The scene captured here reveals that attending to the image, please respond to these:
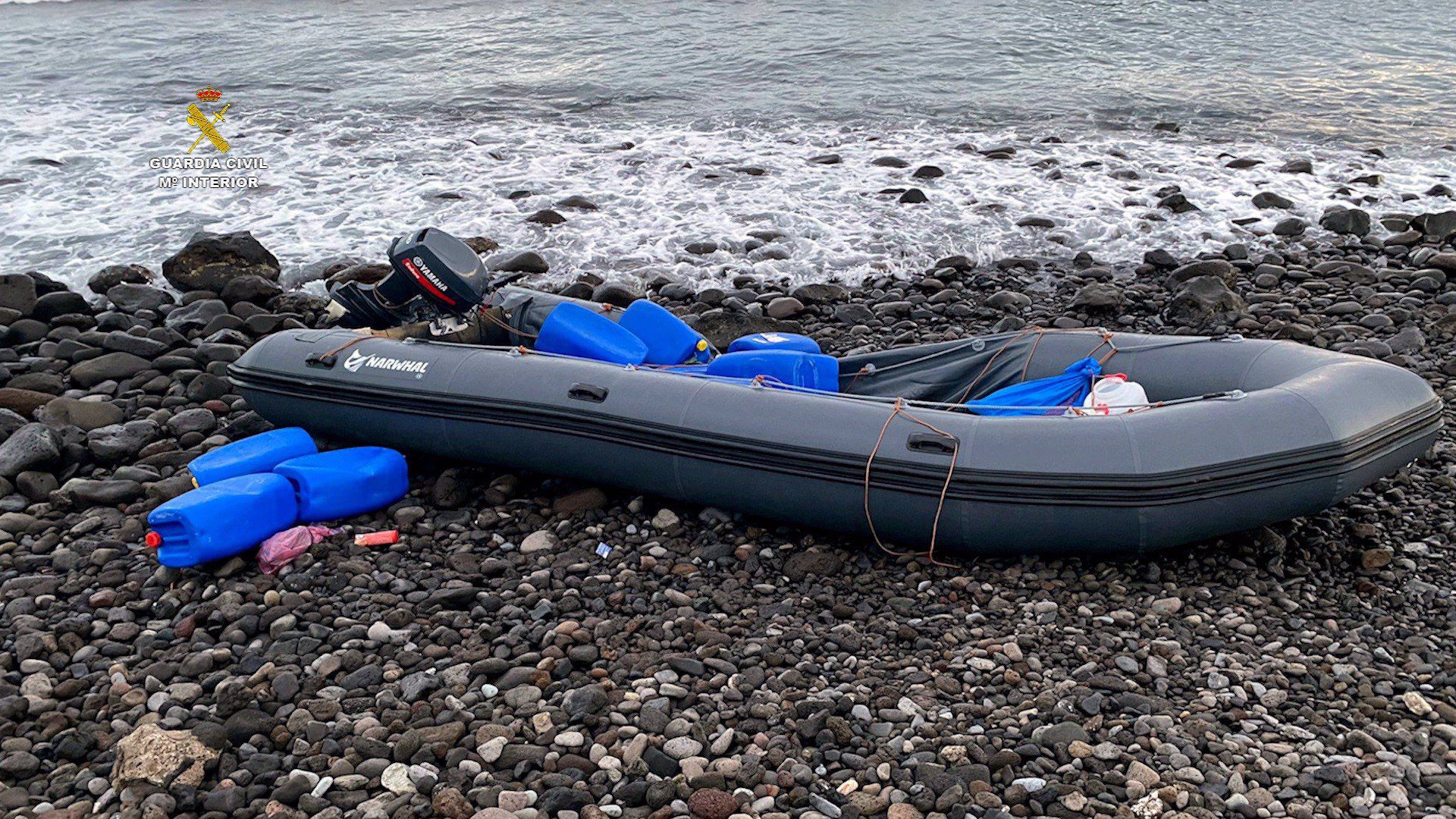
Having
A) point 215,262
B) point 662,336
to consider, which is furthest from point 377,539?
point 215,262

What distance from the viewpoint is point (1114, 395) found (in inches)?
181

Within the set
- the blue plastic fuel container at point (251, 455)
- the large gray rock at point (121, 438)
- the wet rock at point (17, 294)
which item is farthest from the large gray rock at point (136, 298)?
the blue plastic fuel container at point (251, 455)

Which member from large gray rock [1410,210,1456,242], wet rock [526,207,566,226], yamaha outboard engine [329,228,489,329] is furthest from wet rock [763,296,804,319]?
large gray rock [1410,210,1456,242]

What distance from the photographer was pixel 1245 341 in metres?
4.92

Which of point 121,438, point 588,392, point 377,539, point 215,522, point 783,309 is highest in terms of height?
point 588,392

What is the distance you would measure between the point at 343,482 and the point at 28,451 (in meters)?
1.60

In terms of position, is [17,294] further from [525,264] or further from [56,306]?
[525,264]

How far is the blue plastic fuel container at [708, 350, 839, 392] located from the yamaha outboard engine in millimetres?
1248

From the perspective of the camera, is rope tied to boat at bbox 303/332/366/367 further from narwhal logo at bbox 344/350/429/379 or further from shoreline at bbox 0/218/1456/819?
shoreline at bbox 0/218/1456/819

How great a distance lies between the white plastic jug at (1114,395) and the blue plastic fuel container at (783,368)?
1.10 m

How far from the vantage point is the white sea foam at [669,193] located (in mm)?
8125

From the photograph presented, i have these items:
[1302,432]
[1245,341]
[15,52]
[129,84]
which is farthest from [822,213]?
[15,52]

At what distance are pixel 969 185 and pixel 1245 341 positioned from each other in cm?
457

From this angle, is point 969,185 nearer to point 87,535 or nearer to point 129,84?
point 87,535
